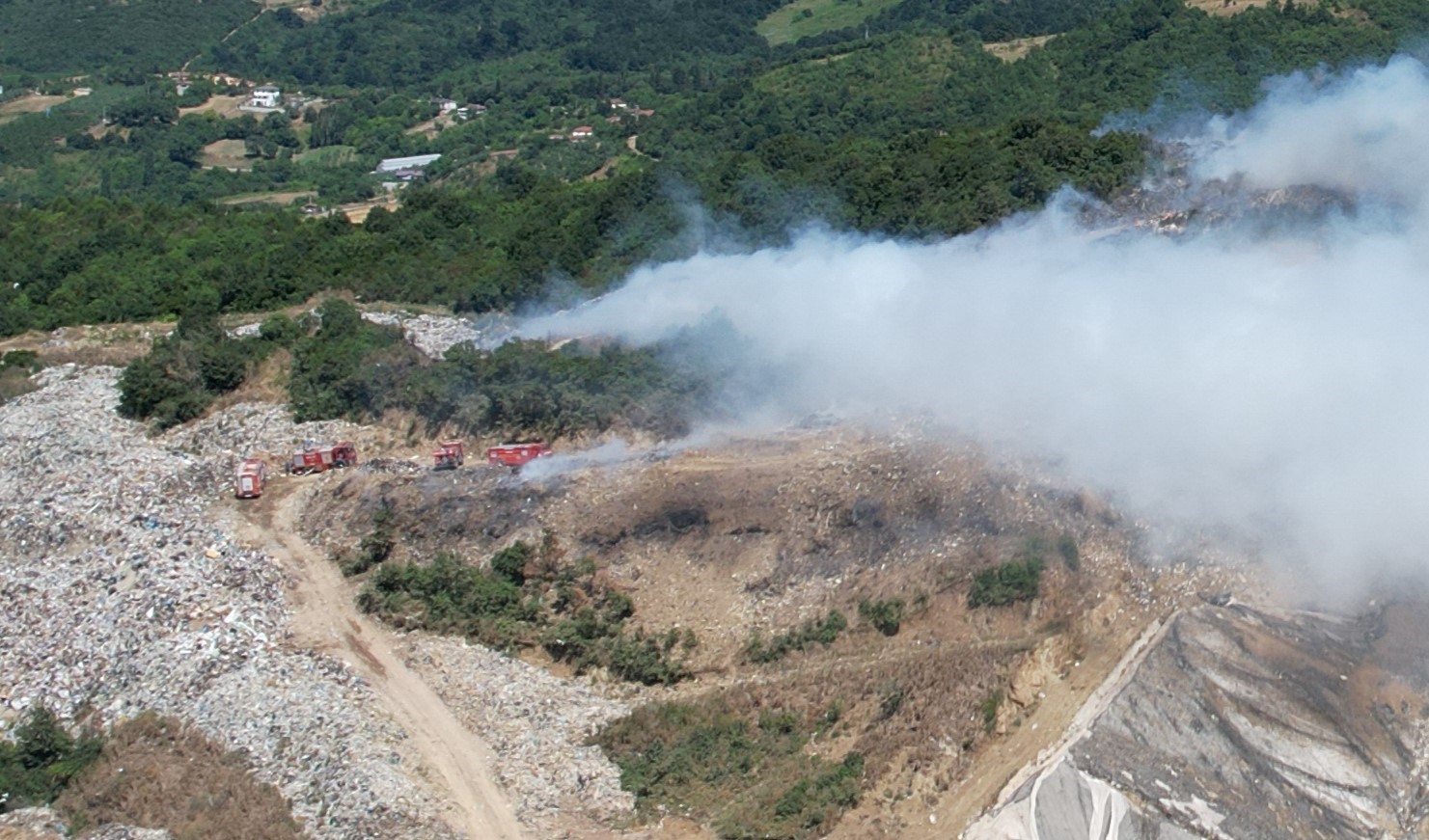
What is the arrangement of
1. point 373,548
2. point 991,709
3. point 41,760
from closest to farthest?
point 991,709 < point 41,760 < point 373,548

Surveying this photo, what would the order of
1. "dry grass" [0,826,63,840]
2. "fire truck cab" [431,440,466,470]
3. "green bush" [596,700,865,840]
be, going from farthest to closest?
"fire truck cab" [431,440,466,470] → "dry grass" [0,826,63,840] → "green bush" [596,700,865,840]

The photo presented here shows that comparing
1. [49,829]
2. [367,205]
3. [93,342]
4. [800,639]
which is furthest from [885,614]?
[367,205]

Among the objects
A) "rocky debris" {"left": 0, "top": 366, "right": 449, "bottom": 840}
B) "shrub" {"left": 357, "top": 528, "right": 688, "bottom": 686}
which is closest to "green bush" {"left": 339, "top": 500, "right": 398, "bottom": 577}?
"shrub" {"left": 357, "top": 528, "right": 688, "bottom": 686}

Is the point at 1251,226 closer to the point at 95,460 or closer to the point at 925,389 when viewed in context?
the point at 925,389

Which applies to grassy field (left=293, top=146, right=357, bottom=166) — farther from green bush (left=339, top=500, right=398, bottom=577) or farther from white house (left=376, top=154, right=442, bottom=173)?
green bush (left=339, top=500, right=398, bottom=577)

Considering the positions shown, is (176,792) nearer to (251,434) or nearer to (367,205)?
(251,434)

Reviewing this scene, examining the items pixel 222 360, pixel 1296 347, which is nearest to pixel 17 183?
pixel 222 360
